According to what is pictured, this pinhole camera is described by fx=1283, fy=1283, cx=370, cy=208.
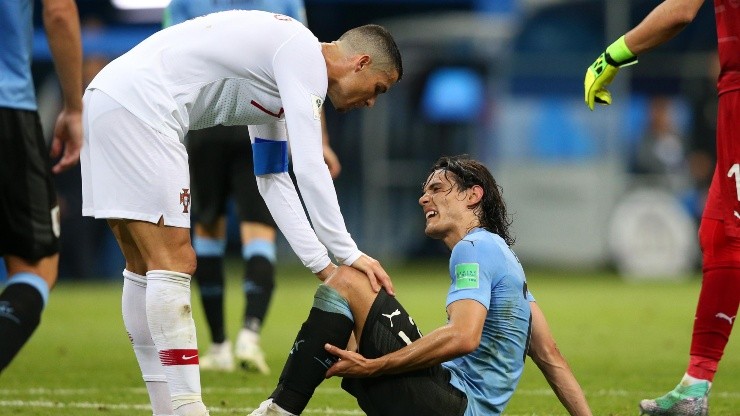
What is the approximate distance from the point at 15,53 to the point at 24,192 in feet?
2.03

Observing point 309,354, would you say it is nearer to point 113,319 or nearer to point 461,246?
point 461,246

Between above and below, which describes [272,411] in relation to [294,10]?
below

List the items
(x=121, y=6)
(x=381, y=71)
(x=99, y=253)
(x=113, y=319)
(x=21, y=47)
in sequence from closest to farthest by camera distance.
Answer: (x=381, y=71), (x=21, y=47), (x=113, y=319), (x=99, y=253), (x=121, y=6)

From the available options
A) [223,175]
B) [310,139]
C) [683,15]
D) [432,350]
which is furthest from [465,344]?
[223,175]

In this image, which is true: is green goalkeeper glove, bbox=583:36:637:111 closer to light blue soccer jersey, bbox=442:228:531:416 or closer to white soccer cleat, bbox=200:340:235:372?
light blue soccer jersey, bbox=442:228:531:416

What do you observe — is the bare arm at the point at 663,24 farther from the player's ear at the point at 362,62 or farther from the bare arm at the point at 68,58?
the bare arm at the point at 68,58

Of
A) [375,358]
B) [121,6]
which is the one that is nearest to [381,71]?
[375,358]

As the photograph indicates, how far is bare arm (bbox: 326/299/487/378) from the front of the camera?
4574 millimetres

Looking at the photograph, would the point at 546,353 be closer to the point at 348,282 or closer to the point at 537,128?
the point at 348,282

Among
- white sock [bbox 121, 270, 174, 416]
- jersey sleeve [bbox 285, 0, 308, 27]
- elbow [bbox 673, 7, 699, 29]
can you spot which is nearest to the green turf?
white sock [bbox 121, 270, 174, 416]

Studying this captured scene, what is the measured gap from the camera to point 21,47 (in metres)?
5.70

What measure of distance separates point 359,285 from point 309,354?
1.04 feet

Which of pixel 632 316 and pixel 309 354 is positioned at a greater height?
pixel 309 354

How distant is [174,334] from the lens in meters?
4.92
